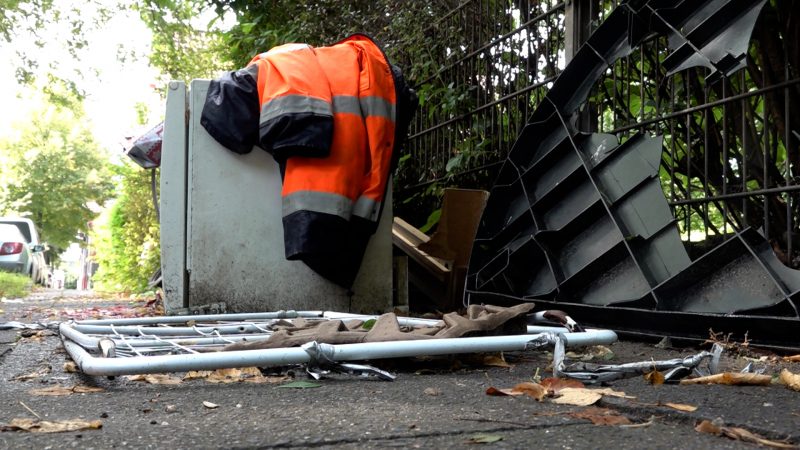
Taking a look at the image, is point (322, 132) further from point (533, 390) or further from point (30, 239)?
point (30, 239)

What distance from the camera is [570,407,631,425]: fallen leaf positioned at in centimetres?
169

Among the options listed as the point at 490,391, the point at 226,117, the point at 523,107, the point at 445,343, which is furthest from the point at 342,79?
the point at 490,391

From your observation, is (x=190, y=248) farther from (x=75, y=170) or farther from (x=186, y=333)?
(x=75, y=170)

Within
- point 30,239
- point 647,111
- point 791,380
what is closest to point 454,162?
point 647,111

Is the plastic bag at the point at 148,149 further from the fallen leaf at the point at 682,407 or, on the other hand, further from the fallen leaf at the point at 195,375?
the fallen leaf at the point at 682,407

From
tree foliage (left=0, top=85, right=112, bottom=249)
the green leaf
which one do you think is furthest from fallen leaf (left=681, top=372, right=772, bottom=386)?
tree foliage (left=0, top=85, right=112, bottom=249)

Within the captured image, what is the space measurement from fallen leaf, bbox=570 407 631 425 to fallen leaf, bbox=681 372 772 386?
0.51 metres

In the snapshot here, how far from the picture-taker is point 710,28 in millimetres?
3029

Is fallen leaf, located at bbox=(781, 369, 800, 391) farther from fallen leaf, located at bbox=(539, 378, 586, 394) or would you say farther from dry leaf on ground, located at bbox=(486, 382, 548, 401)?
dry leaf on ground, located at bbox=(486, 382, 548, 401)

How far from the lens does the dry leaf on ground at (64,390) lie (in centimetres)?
219

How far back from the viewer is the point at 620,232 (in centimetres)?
330

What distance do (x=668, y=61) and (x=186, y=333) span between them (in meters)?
2.41

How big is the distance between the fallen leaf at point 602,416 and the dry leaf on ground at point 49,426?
1.09 meters

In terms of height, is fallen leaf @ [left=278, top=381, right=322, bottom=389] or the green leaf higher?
the green leaf
